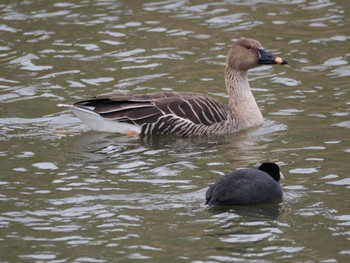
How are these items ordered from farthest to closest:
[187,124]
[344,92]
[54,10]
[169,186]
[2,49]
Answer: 1. [54,10]
2. [2,49]
3. [344,92]
4. [187,124]
5. [169,186]

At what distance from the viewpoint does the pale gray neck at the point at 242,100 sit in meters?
14.1

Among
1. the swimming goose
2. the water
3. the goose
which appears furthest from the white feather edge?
the goose

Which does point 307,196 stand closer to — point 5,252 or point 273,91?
point 5,252

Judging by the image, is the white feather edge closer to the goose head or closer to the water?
the water

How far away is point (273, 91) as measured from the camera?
15.5 meters

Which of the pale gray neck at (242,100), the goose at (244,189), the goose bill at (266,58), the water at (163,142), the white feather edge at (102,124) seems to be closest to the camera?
the water at (163,142)

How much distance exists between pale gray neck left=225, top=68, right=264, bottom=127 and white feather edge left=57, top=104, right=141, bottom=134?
157 cm

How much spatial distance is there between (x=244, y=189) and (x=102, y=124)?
4051 mm

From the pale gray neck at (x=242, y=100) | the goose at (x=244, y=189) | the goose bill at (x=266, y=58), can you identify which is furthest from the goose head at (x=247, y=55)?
the goose at (x=244, y=189)

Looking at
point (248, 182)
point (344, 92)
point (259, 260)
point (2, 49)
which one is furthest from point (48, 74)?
point (259, 260)

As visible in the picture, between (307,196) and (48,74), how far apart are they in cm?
708

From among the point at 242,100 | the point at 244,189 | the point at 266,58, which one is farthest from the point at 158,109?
the point at 244,189

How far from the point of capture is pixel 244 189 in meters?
10.2

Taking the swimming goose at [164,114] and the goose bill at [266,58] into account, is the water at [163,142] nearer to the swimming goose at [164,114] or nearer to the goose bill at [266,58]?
the swimming goose at [164,114]
